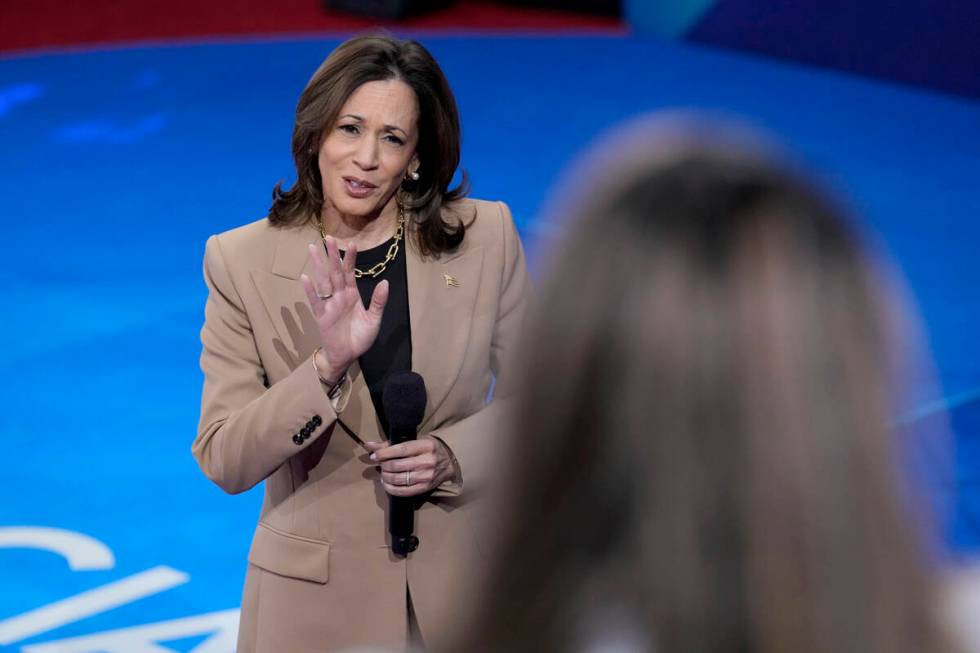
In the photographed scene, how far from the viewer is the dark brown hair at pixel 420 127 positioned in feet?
8.85

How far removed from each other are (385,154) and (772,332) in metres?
1.86

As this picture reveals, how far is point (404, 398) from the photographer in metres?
2.38

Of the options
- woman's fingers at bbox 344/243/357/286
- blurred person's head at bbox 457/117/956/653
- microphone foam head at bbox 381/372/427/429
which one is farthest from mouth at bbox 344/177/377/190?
blurred person's head at bbox 457/117/956/653

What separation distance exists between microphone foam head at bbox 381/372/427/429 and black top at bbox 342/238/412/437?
0.20m

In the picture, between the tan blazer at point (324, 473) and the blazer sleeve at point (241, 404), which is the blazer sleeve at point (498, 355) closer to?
the tan blazer at point (324, 473)

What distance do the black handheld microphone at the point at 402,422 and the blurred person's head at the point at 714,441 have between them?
140 centimetres

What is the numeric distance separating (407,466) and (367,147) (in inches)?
25.2

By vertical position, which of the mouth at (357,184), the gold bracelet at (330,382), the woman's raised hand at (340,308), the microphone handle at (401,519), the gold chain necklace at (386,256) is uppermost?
the mouth at (357,184)

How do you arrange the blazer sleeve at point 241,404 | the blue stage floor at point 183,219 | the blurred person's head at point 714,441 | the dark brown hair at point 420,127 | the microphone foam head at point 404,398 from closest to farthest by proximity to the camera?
the blurred person's head at point 714,441 → the microphone foam head at point 404,398 → the blazer sleeve at point 241,404 → the dark brown hair at point 420,127 → the blue stage floor at point 183,219

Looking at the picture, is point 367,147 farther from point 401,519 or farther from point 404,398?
point 401,519

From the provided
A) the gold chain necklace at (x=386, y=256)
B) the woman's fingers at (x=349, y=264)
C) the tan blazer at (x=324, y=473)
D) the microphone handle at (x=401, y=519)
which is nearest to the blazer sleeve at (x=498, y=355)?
the tan blazer at (x=324, y=473)

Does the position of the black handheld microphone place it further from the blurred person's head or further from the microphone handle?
the blurred person's head

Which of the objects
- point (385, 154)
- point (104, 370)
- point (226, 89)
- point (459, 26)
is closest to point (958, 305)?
point (104, 370)

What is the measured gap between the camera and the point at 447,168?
2818 mm
